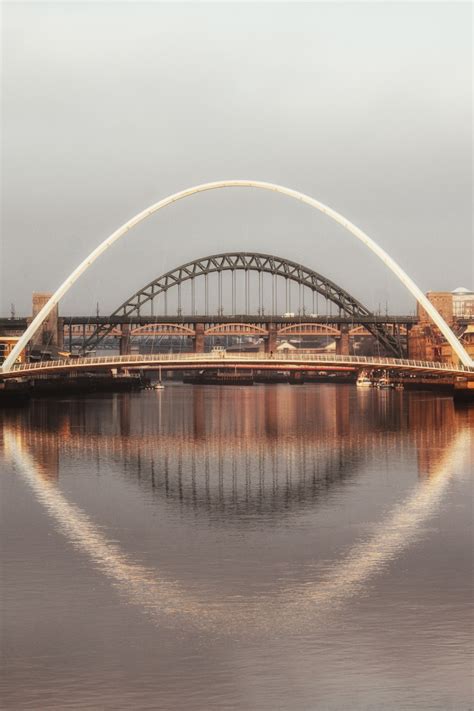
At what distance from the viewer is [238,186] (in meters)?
96.2

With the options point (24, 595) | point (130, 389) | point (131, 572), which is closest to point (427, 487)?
point (131, 572)

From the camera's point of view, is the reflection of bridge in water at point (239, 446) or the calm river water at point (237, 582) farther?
the reflection of bridge in water at point (239, 446)

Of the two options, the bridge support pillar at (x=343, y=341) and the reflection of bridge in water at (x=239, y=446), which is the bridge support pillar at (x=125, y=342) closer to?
the bridge support pillar at (x=343, y=341)

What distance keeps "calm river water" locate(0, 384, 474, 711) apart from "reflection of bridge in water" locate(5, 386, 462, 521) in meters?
0.23

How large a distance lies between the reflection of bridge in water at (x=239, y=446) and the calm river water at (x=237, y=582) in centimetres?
23

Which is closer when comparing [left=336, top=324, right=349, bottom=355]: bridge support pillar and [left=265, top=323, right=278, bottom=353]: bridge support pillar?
[left=265, top=323, right=278, bottom=353]: bridge support pillar

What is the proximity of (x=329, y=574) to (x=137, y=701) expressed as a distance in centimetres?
771

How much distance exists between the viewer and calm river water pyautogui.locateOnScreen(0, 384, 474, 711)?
1451cm

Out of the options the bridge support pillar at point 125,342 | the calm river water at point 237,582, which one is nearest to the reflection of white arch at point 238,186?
the calm river water at point 237,582

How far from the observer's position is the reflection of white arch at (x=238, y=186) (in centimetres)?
9275

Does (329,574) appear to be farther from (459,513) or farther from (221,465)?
(221,465)

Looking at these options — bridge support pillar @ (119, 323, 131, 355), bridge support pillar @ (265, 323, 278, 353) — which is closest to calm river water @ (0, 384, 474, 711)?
bridge support pillar @ (119, 323, 131, 355)

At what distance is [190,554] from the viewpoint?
76.5 ft

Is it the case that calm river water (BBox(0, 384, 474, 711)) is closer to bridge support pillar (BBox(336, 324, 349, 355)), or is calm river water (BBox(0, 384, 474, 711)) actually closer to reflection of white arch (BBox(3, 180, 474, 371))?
reflection of white arch (BBox(3, 180, 474, 371))
